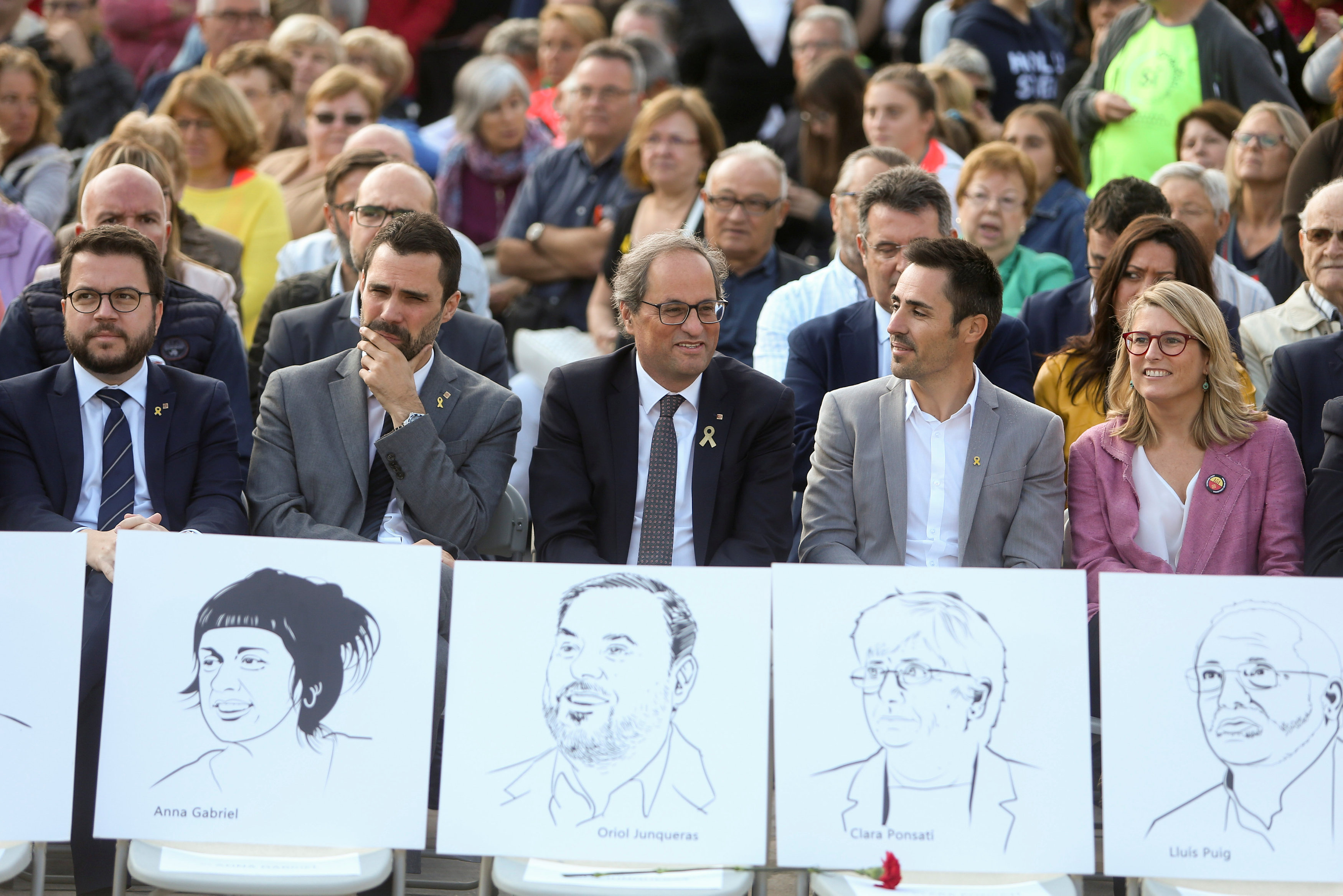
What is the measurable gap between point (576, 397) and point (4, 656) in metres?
1.62

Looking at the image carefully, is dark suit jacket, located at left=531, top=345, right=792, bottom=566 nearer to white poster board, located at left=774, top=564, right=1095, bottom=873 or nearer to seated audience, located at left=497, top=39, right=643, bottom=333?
white poster board, located at left=774, top=564, right=1095, bottom=873

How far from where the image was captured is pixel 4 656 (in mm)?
3000

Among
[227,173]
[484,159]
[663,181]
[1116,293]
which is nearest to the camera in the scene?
[1116,293]

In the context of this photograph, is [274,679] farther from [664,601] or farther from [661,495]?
[661,495]

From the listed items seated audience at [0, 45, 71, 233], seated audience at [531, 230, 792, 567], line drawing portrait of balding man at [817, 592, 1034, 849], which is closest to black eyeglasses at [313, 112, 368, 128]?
seated audience at [0, 45, 71, 233]

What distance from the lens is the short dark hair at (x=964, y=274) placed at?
387 centimetres

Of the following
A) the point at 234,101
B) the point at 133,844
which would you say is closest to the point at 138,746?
the point at 133,844

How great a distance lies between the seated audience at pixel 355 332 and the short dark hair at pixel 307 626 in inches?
54.6

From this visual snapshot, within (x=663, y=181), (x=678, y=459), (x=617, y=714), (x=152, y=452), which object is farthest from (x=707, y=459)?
(x=663, y=181)

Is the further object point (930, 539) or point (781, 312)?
point (781, 312)

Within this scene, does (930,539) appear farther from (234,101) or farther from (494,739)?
(234,101)

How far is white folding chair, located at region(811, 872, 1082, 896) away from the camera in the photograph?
2812 mm

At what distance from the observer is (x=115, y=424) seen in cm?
390

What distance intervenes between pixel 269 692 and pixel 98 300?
1482 mm
